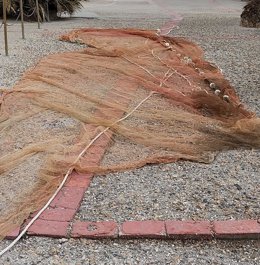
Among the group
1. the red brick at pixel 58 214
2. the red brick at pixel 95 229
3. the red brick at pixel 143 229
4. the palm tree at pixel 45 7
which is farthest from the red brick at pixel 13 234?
the palm tree at pixel 45 7

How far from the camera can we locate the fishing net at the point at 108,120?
3.60m

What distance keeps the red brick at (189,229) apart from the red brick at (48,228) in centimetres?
57

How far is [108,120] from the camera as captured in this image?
457cm

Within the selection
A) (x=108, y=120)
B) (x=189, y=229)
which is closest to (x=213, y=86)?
(x=108, y=120)

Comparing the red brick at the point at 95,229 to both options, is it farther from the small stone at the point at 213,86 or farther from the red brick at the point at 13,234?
the small stone at the point at 213,86

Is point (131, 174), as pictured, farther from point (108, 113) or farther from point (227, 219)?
point (108, 113)

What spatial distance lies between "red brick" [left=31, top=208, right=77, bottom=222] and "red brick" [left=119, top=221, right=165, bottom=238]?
1.04 feet

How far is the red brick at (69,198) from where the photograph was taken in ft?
10.3

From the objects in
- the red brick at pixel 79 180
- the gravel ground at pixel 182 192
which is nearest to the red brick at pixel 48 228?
the gravel ground at pixel 182 192

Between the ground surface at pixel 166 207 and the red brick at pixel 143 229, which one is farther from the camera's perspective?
the red brick at pixel 143 229

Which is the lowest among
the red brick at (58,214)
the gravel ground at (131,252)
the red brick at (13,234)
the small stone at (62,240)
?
the gravel ground at (131,252)

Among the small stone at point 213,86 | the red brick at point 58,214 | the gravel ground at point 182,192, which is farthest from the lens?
the small stone at point 213,86

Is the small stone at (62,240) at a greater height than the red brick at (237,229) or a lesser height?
lesser

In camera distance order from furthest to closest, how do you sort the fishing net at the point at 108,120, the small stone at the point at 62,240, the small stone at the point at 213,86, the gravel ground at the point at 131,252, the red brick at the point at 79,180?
the small stone at the point at 213,86 < the fishing net at the point at 108,120 < the red brick at the point at 79,180 < the small stone at the point at 62,240 < the gravel ground at the point at 131,252
